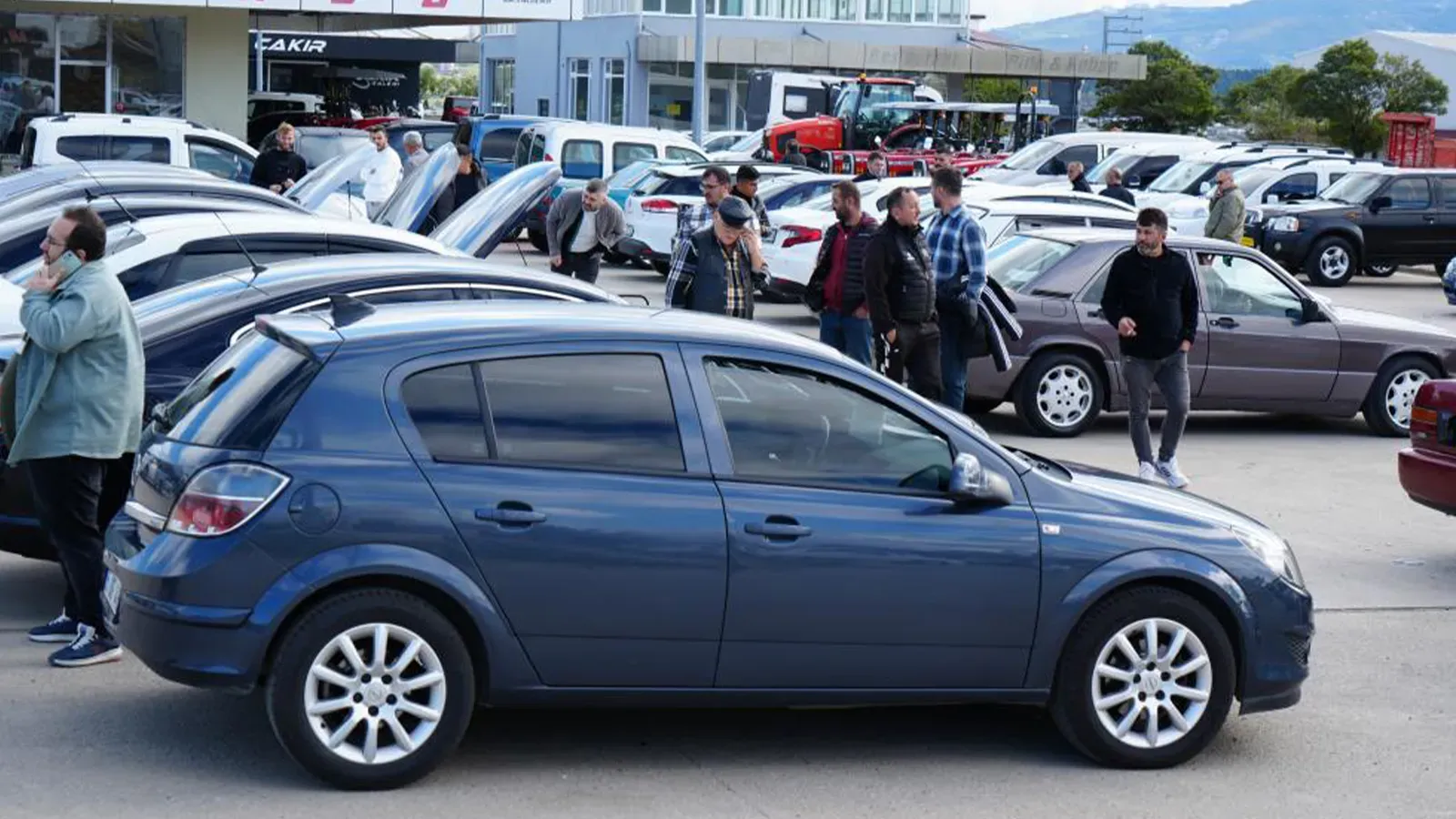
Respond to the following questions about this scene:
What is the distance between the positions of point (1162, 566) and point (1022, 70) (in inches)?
2670

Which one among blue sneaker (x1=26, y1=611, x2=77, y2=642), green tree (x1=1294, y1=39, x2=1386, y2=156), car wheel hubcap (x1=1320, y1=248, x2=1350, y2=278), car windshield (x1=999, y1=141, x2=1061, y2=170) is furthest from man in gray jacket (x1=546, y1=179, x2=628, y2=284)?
green tree (x1=1294, y1=39, x2=1386, y2=156)

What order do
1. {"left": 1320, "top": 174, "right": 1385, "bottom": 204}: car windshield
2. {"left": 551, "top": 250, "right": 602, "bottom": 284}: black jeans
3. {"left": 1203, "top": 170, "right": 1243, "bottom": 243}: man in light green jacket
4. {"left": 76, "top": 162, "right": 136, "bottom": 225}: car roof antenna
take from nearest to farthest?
{"left": 76, "top": 162, "right": 136, "bottom": 225}: car roof antenna, {"left": 551, "top": 250, "right": 602, "bottom": 284}: black jeans, {"left": 1203, "top": 170, "right": 1243, "bottom": 243}: man in light green jacket, {"left": 1320, "top": 174, "right": 1385, "bottom": 204}: car windshield

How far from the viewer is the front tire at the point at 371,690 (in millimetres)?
5906

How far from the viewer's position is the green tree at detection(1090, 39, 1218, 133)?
71875 mm

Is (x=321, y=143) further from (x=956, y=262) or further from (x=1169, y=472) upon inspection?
(x=1169, y=472)

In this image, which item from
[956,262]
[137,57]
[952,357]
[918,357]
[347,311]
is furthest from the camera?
[137,57]

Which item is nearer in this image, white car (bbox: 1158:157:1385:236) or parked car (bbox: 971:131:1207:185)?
white car (bbox: 1158:157:1385:236)

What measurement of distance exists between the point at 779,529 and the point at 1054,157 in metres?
31.6

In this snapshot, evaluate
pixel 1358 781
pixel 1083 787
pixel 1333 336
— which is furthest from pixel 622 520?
pixel 1333 336

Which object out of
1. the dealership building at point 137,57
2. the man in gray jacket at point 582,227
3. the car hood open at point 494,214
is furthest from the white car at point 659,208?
the car hood open at point 494,214

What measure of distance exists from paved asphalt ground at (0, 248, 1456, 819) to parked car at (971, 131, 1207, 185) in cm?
2797

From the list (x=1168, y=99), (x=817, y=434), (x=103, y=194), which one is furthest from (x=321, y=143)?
(x=1168, y=99)

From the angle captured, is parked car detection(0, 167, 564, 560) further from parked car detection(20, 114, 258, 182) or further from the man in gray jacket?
parked car detection(20, 114, 258, 182)

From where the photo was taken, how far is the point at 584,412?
20.3 feet
